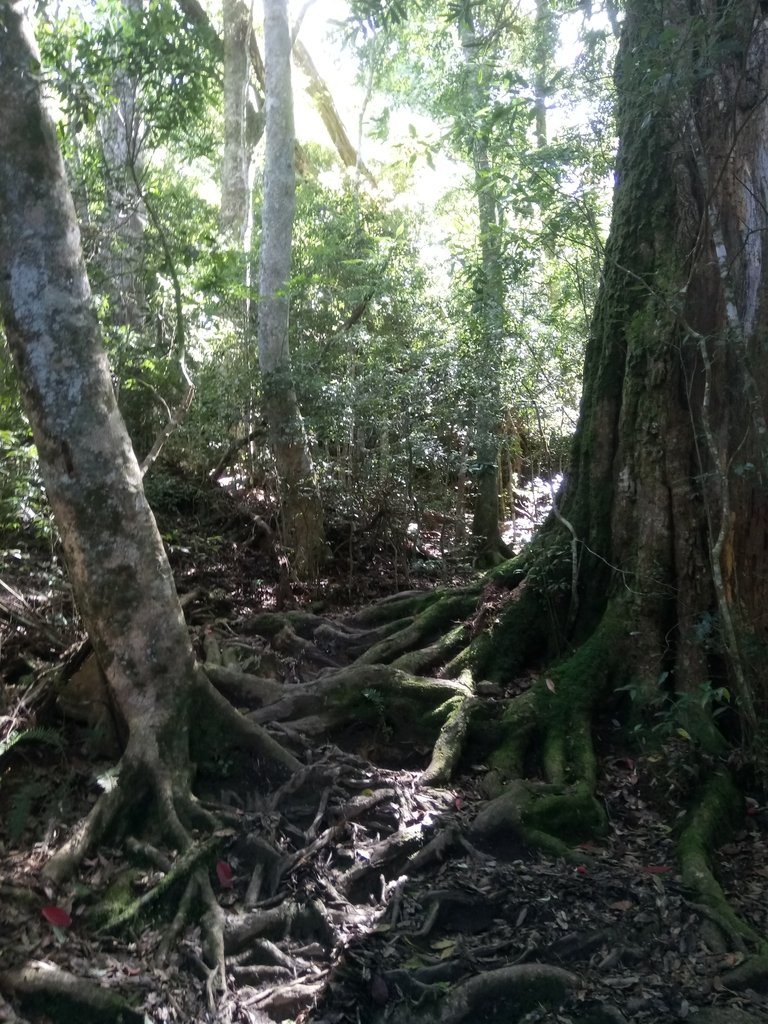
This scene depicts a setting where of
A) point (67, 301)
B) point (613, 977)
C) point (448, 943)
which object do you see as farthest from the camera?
point (67, 301)

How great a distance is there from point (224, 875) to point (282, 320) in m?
7.17

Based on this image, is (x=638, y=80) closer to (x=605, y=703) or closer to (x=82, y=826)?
(x=605, y=703)

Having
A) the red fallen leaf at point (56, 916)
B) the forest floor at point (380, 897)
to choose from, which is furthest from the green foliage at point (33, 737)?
the red fallen leaf at point (56, 916)

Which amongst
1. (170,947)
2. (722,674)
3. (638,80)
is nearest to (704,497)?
(722,674)

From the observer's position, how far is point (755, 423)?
19.5 feet

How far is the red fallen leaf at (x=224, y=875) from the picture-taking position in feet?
17.0

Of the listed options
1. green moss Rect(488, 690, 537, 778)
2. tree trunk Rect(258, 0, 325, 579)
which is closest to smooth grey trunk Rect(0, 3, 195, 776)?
green moss Rect(488, 690, 537, 778)

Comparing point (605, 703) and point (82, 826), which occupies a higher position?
point (605, 703)

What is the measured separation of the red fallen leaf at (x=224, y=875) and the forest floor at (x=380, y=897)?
1 centimetres

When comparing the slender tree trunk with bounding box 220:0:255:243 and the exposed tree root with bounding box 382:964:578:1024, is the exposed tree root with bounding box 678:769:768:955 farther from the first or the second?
the slender tree trunk with bounding box 220:0:255:243

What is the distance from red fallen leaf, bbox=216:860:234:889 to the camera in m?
5.18

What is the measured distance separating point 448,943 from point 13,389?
19.7 ft

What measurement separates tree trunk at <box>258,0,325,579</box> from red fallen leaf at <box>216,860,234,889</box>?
4936mm

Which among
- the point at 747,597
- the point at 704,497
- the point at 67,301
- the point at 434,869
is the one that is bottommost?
the point at 434,869
